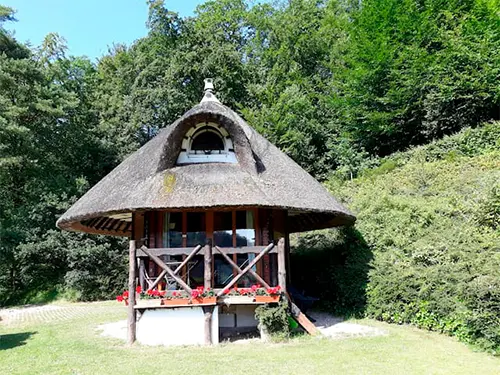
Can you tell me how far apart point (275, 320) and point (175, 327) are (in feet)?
6.76

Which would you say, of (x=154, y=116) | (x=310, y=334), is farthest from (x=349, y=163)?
(x=310, y=334)

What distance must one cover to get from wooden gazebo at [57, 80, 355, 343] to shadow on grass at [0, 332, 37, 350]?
278 centimetres

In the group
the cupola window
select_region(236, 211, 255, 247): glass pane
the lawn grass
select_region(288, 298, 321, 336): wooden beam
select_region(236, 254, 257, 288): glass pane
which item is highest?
the cupola window

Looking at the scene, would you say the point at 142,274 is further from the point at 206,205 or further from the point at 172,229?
the point at 206,205

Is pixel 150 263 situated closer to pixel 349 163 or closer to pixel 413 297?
pixel 413 297

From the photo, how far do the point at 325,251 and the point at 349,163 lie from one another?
8.42 metres

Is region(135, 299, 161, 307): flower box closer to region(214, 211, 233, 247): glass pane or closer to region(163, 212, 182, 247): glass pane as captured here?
region(163, 212, 182, 247): glass pane

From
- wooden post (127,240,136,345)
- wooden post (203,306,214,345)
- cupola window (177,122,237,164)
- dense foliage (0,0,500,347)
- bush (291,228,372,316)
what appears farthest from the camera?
dense foliage (0,0,500,347)

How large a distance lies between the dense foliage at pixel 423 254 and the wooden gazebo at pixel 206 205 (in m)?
1.50

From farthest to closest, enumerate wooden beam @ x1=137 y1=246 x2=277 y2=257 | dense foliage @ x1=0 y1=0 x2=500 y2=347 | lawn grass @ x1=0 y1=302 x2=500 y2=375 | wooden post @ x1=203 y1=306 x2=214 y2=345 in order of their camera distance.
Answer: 1. dense foliage @ x1=0 y1=0 x2=500 y2=347
2. wooden beam @ x1=137 y1=246 x2=277 y2=257
3. wooden post @ x1=203 y1=306 x2=214 y2=345
4. lawn grass @ x1=0 y1=302 x2=500 y2=375

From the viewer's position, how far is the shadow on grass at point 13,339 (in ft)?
29.5

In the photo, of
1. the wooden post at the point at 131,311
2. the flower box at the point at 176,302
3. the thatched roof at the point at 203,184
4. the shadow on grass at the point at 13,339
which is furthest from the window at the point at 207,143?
the shadow on grass at the point at 13,339

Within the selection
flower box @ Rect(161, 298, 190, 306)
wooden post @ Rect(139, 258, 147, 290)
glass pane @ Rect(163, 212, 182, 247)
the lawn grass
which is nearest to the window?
glass pane @ Rect(163, 212, 182, 247)

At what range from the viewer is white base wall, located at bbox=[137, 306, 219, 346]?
27.6ft
